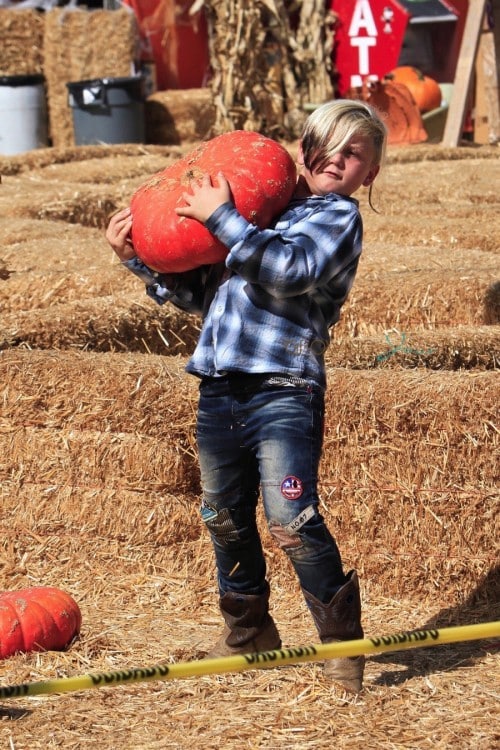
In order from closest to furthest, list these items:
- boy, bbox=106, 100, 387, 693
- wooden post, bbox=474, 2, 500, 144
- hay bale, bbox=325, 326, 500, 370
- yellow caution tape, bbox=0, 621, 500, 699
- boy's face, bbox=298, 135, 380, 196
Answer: yellow caution tape, bbox=0, 621, 500, 699
boy, bbox=106, 100, 387, 693
boy's face, bbox=298, 135, 380, 196
hay bale, bbox=325, 326, 500, 370
wooden post, bbox=474, 2, 500, 144

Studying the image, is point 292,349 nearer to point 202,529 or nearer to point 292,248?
point 292,248

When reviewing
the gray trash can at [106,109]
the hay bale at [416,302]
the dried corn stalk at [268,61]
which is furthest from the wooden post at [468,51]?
the hay bale at [416,302]

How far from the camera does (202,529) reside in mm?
5133

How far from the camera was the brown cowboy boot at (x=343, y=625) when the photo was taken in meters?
3.72

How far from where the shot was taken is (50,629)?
13.7 feet

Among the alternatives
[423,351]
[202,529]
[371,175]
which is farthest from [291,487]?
[423,351]

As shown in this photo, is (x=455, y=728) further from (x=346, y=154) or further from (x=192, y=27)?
(x=192, y=27)

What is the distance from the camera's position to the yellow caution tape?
10.1ft

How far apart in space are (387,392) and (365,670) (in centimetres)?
123

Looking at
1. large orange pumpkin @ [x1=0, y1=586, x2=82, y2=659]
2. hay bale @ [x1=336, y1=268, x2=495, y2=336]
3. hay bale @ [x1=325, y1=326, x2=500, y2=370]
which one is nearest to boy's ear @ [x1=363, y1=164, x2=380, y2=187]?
large orange pumpkin @ [x1=0, y1=586, x2=82, y2=659]

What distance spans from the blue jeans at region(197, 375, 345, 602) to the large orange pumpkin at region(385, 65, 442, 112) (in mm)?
11704

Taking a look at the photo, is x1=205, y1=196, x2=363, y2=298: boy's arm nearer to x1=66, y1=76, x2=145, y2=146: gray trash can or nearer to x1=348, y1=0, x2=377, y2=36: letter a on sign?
x1=66, y1=76, x2=145, y2=146: gray trash can

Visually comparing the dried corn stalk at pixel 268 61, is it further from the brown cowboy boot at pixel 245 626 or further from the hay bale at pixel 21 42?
the brown cowboy boot at pixel 245 626

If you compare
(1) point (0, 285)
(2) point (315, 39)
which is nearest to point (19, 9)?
(2) point (315, 39)
